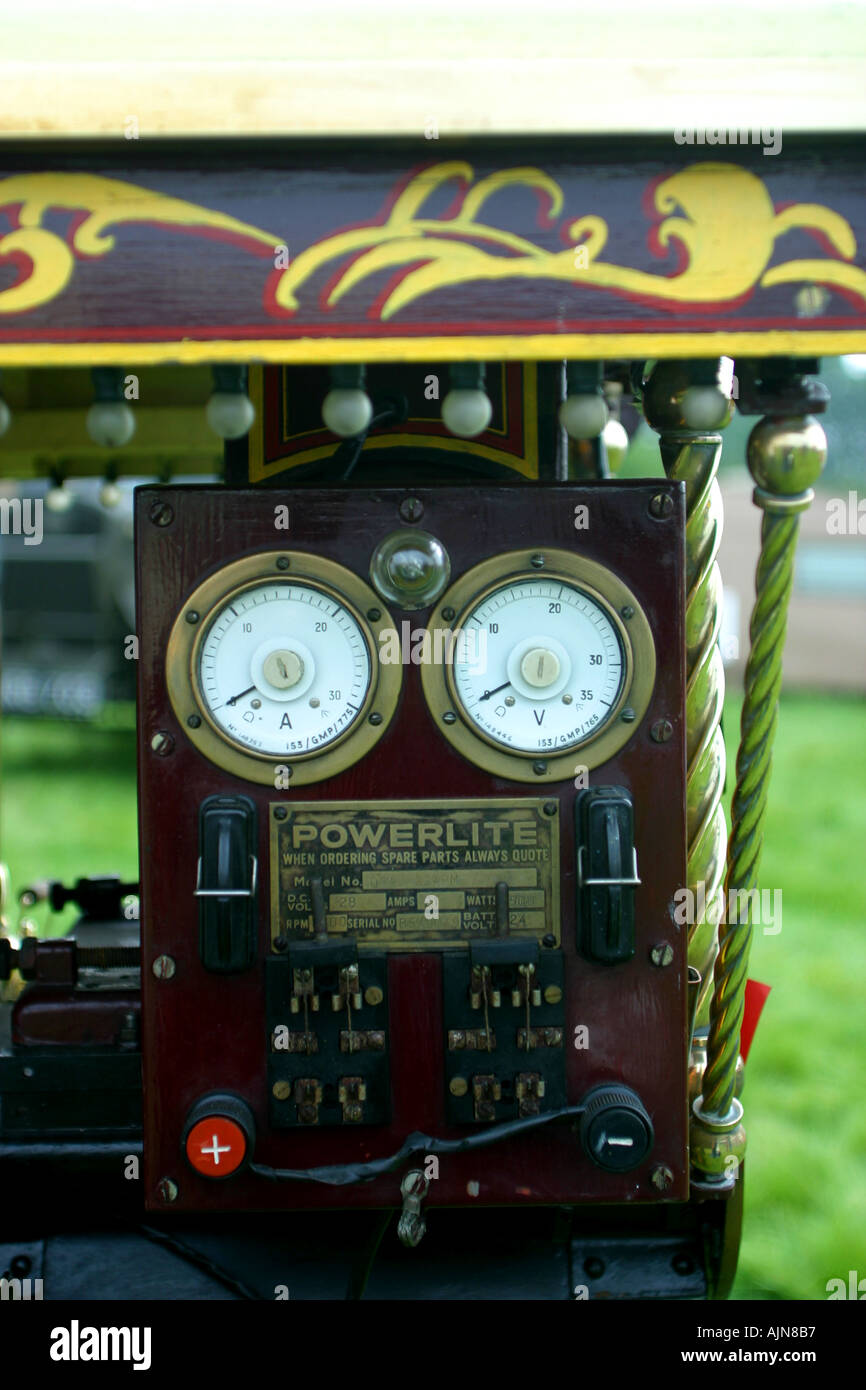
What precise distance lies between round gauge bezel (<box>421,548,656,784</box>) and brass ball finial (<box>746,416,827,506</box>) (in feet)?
0.94

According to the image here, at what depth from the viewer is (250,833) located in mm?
2152

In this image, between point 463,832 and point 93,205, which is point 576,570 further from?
point 93,205

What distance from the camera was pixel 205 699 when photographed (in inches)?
85.7

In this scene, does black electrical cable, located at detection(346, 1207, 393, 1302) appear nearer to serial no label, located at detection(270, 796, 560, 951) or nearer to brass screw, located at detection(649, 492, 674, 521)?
serial no label, located at detection(270, 796, 560, 951)

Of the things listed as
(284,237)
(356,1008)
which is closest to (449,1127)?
(356,1008)

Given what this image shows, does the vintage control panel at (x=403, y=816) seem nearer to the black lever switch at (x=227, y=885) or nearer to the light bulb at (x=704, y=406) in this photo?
the black lever switch at (x=227, y=885)

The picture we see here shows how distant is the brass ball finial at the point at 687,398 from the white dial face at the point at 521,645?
34 centimetres

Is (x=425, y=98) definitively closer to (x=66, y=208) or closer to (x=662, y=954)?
(x=66, y=208)

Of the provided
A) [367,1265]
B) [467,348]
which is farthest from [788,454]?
[367,1265]

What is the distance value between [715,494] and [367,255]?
Result: 3.25ft

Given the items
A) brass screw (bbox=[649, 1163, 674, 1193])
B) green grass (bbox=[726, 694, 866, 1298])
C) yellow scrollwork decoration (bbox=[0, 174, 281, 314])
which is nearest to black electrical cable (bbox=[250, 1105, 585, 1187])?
brass screw (bbox=[649, 1163, 674, 1193])

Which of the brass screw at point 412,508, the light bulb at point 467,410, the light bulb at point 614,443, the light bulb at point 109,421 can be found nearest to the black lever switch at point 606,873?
the brass screw at point 412,508

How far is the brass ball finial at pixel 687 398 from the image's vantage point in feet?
6.53

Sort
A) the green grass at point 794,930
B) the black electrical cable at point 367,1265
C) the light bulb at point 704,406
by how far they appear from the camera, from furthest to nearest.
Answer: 1. the green grass at point 794,930
2. the black electrical cable at point 367,1265
3. the light bulb at point 704,406
